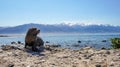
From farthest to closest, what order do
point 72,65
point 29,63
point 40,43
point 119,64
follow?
point 40,43, point 29,63, point 72,65, point 119,64

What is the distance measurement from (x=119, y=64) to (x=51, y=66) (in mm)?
2943

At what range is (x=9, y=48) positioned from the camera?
19625mm

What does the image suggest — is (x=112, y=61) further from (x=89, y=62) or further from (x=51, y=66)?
(x=51, y=66)

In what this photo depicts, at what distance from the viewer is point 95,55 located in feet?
48.5

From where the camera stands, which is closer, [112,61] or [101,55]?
[112,61]

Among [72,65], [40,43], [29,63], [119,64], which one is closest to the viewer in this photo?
[119,64]

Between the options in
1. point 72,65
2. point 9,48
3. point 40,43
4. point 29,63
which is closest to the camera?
point 72,65

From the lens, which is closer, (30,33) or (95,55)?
(95,55)

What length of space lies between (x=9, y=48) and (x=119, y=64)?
30.7 ft

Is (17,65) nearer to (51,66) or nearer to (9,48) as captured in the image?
(51,66)

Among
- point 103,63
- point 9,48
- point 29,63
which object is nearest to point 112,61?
point 103,63

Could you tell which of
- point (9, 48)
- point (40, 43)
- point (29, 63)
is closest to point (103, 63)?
point (29, 63)

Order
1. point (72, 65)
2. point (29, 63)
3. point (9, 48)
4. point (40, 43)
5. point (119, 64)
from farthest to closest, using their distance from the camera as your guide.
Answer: point (40, 43)
point (9, 48)
point (29, 63)
point (72, 65)
point (119, 64)

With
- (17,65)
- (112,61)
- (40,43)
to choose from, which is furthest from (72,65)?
(40,43)
